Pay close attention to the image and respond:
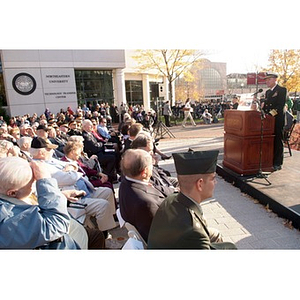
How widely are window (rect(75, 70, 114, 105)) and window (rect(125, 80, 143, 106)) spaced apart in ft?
9.94

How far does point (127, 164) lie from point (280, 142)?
377 cm

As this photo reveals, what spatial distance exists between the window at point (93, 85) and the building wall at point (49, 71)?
1464 millimetres

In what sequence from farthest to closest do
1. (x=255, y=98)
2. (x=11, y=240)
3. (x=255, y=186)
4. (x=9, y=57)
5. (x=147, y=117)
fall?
(x=9, y=57) → (x=147, y=117) → (x=255, y=98) → (x=255, y=186) → (x=11, y=240)

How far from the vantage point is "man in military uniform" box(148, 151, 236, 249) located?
155 cm

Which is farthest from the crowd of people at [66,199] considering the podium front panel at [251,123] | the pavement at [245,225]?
the podium front panel at [251,123]

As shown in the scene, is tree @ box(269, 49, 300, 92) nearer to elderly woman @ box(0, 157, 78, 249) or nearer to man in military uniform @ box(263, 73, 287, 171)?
man in military uniform @ box(263, 73, 287, 171)

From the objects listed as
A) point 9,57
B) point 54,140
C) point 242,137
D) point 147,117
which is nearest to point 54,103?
point 9,57

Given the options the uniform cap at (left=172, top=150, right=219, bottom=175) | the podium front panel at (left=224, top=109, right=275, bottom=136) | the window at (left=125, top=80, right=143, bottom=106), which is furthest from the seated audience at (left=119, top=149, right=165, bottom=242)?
the window at (left=125, top=80, right=143, bottom=106)

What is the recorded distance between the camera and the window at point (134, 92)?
25781mm

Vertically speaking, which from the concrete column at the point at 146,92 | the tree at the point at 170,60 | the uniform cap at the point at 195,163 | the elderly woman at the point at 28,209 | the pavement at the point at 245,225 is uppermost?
the tree at the point at 170,60

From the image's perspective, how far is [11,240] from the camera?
1653 millimetres

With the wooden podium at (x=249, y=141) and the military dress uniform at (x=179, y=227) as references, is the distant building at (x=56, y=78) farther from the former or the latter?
the military dress uniform at (x=179, y=227)

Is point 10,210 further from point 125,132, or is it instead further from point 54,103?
point 54,103

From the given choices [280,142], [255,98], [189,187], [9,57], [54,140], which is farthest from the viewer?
[9,57]
